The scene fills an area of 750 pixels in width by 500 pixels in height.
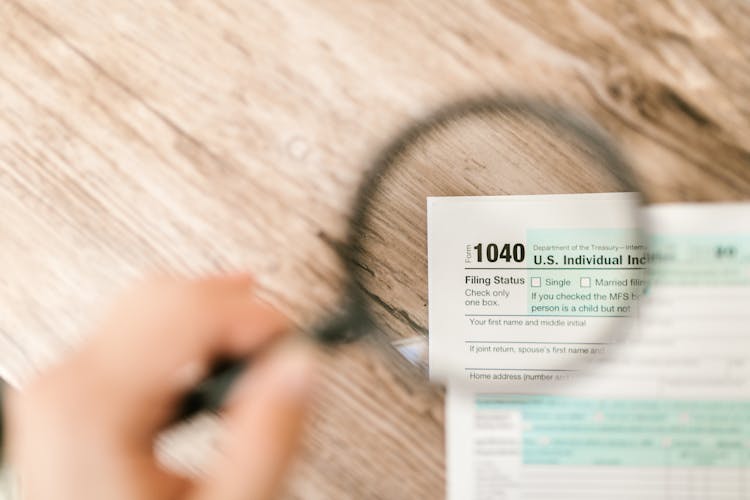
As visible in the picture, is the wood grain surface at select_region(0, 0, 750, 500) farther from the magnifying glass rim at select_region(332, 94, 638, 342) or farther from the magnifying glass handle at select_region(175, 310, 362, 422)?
the magnifying glass handle at select_region(175, 310, 362, 422)

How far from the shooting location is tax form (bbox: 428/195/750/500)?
53cm

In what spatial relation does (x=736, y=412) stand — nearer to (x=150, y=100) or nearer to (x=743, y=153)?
(x=743, y=153)

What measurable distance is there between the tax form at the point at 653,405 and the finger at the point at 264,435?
179mm

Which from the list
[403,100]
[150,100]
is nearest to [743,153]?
[403,100]

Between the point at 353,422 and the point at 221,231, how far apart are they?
0.19 metres

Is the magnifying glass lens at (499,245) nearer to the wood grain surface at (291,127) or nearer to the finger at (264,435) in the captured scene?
the wood grain surface at (291,127)

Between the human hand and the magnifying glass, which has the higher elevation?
the magnifying glass

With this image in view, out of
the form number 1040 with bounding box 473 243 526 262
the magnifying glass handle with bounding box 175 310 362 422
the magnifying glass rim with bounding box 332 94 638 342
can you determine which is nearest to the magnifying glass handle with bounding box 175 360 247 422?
the magnifying glass handle with bounding box 175 310 362 422

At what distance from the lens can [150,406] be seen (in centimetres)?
42

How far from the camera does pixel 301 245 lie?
0.56 metres

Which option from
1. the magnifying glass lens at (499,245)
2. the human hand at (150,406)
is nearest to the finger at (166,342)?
the human hand at (150,406)

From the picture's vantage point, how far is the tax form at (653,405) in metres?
0.53

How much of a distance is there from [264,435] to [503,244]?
259 mm

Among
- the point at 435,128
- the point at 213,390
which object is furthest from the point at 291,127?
the point at 213,390
